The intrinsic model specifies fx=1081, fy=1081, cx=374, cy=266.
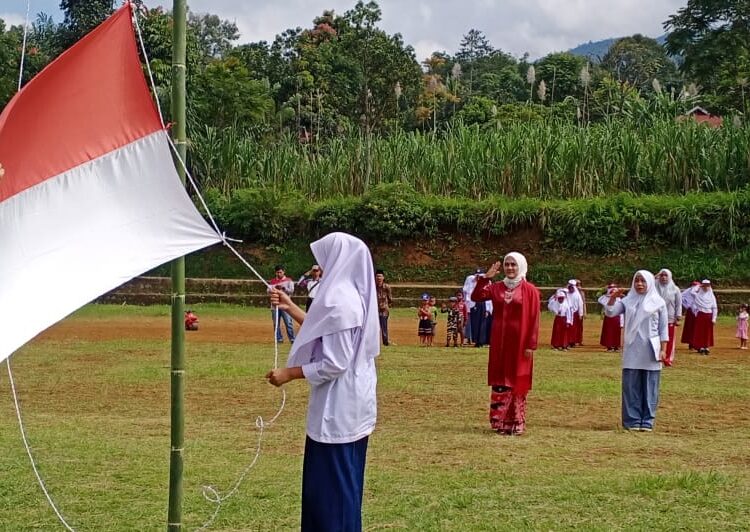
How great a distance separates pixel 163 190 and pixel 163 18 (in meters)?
25.3

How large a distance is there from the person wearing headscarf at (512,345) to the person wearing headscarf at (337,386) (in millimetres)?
4792

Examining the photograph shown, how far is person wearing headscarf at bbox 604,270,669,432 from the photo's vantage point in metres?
10.5

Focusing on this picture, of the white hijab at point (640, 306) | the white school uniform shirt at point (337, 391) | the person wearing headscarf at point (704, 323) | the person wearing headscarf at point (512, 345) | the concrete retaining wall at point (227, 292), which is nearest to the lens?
the white school uniform shirt at point (337, 391)

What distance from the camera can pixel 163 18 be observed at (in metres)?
29.0

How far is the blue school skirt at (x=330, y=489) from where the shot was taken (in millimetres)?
5207

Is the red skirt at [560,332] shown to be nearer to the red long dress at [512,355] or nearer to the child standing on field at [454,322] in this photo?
the child standing on field at [454,322]

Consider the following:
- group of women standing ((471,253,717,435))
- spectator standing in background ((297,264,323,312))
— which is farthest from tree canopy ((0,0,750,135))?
group of women standing ((471,253,717,435))

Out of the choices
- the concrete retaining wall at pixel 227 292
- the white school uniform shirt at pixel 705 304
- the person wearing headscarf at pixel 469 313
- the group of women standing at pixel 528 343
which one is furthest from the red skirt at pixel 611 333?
the group of women standing at pixel 528 343

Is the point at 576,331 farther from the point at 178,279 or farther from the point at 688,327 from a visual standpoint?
the point at 178,279

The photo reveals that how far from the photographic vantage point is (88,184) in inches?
195

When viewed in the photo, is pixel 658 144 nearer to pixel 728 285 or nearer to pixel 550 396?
pixel 728 285

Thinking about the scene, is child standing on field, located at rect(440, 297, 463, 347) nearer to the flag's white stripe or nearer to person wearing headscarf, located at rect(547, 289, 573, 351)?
person wearing headscarf, located at rect(547, 289, 573, 351)

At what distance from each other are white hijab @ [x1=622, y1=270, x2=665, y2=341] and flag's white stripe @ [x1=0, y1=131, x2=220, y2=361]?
21.6ft

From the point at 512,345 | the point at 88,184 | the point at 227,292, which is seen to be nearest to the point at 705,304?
the point at 512,345
